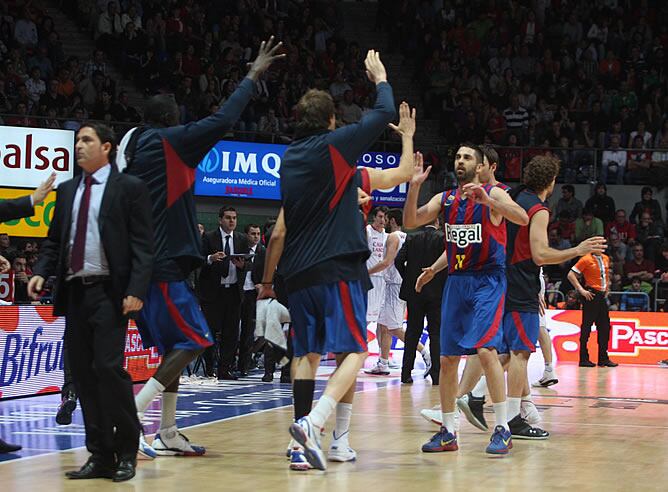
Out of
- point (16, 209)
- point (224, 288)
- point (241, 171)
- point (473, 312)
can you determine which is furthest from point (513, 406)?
point (241, 171)

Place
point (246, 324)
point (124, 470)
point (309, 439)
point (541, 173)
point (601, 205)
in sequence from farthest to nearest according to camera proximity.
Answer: point (601, 205), point (246, 324), point (541, 173), point (309, 439), point (124, 470)

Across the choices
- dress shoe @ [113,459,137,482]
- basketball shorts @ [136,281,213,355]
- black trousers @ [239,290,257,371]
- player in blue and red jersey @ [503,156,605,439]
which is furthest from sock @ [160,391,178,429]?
black trousers @ [239,290,257,371]

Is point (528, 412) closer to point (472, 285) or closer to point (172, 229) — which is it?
point (472, 285)

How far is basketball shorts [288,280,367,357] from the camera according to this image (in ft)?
21.7

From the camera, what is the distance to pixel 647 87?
24828 mm

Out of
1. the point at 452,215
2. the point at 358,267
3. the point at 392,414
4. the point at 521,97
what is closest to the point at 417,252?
the point at 392,414

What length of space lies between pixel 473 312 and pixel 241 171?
15.0 metres

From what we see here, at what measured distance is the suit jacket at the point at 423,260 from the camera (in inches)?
518

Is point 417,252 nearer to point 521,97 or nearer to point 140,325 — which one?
point 140,325

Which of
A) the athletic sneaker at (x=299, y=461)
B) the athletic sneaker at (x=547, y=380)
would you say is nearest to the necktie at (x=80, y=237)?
the athletic sneaker at (x=299, y=461)

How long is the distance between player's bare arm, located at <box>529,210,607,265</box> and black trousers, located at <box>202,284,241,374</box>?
19.2ft

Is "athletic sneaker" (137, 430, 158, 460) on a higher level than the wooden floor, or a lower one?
higher

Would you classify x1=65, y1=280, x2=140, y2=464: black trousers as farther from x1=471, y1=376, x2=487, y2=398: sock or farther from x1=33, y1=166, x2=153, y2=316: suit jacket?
x1=471, y1=376, x2=487, y2=398: sock

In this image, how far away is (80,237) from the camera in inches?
239
